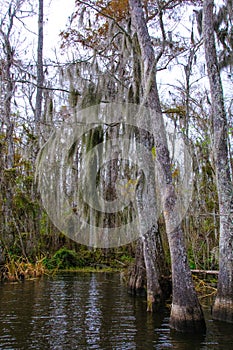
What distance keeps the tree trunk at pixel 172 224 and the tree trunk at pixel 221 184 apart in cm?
74

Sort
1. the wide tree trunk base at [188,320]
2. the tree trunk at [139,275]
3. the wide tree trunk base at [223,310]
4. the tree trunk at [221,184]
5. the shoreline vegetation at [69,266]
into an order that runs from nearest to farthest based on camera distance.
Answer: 1. the wide tree trunk base at [188,320]
2. the wide tree trunk base at [223,310]
3. the tree trunk at [221,184]
4. the tree trunk at [139,275]
5. the shoreline vegetation at [69,266]

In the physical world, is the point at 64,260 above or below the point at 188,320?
above

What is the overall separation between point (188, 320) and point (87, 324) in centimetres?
176

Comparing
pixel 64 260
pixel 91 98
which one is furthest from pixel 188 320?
pixel 64 260

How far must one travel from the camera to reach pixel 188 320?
5.59m

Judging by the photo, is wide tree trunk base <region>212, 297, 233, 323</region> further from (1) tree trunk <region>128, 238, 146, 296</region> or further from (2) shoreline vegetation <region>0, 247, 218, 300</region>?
(1) tree trunk <region>128, 238, 146, 296</region>

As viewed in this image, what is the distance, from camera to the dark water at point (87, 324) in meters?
5.21

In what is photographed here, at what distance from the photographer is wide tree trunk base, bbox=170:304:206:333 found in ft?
18.3

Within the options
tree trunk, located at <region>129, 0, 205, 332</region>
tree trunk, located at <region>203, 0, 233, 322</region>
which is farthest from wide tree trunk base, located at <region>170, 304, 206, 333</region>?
tree trunk, located at <region>203, 0, 233, 322</region>

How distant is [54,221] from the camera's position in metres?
16.0

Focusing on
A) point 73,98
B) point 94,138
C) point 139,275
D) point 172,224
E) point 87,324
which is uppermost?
point 73,98

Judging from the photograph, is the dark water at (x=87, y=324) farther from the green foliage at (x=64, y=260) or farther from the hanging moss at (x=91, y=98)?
the green foliage at (x=64, y=260)

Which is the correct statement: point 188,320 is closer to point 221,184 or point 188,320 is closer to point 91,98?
point 221,184

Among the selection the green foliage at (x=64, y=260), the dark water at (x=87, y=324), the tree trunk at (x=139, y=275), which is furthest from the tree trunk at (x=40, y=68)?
the dark water at (x=87, y=324)
